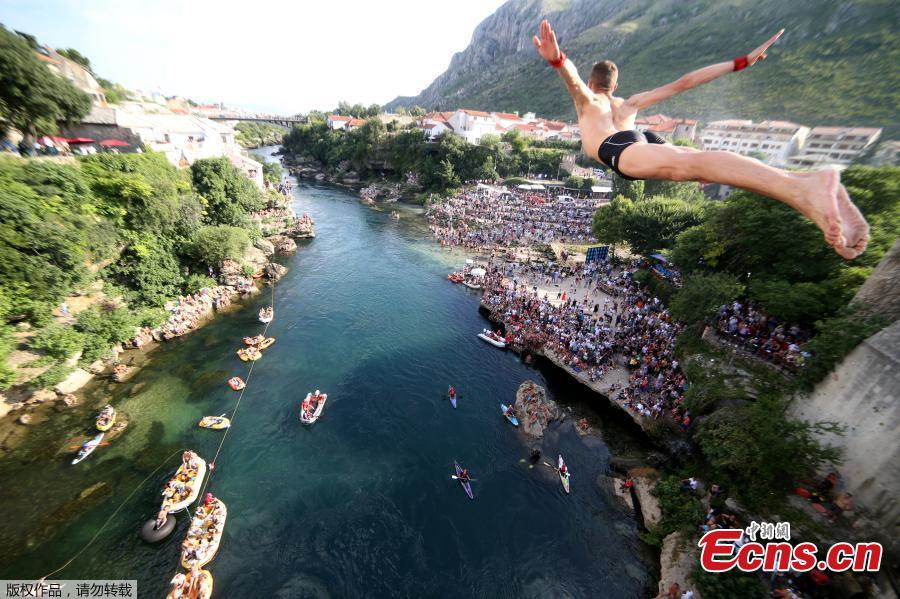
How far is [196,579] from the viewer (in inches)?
527

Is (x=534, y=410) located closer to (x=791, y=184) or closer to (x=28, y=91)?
(x=791, y=184)

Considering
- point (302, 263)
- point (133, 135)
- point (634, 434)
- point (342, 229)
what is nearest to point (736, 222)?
point (634, 434)

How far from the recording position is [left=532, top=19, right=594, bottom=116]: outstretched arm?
4.29 metres

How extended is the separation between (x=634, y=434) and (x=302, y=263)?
3596 cm

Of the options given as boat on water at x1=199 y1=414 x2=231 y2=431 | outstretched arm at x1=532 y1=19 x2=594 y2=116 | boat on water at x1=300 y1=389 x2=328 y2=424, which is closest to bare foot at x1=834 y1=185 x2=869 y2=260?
outstretched arm at x1=532 y1=19 x2=594 y2=116

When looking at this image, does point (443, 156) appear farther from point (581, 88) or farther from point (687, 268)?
point (581, 88)

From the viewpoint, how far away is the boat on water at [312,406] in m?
20.4

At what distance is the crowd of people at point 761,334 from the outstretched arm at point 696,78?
681 inches

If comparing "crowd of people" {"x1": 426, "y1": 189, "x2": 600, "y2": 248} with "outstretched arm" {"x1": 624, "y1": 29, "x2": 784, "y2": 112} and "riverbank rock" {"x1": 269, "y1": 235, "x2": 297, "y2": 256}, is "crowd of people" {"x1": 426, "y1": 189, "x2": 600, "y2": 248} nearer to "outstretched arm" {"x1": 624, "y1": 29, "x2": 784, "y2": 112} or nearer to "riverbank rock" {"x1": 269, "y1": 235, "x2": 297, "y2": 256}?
"riverbank rock" {"x1": 269, "y1": 235, "x2": 297, "y2": 256}

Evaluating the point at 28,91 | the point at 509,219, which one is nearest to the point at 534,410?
the point at 28,91

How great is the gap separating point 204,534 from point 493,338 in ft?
66.9

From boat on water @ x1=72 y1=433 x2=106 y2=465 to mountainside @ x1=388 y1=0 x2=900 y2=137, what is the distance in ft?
357

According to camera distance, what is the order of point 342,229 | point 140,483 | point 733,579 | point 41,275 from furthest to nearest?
point 342,229
point 41,275
point 140,483
point 733,579

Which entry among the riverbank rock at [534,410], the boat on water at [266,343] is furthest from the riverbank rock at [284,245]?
the riverbank rock at [534,410]
